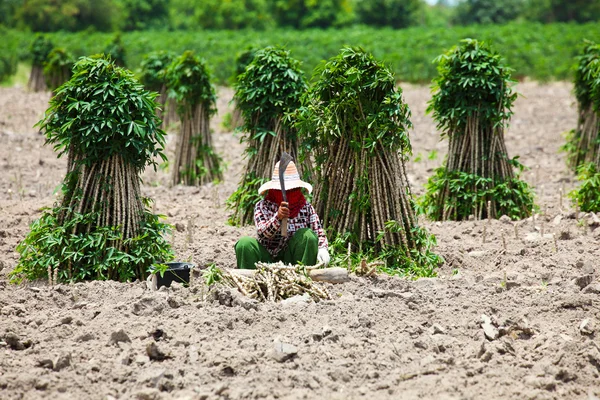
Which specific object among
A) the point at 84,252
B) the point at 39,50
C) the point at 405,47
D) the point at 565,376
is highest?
the point at 405,47

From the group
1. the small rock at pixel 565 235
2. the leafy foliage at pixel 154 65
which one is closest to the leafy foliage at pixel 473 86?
the small rock at pixel 565 235

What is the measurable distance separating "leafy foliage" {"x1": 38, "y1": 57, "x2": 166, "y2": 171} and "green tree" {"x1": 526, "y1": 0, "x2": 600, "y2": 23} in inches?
1609

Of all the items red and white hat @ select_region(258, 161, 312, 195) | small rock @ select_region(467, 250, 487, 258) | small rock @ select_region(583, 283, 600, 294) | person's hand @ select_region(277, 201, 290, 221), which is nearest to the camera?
small rock @ select_region(583, 283, 600, 294)

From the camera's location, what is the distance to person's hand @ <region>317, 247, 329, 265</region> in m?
5.53

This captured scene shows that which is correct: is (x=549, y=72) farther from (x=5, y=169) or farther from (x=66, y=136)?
(x=66, y=136)

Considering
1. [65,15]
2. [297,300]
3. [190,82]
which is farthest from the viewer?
[65,15]

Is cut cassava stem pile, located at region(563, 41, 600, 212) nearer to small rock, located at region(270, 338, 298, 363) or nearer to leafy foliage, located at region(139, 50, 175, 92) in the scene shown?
Answer: small rock, located at region(270, 338, 298, 363)

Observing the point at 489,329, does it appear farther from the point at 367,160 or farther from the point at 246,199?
the point at 246,199

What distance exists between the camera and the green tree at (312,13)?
45.5 meters

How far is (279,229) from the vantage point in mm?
5469

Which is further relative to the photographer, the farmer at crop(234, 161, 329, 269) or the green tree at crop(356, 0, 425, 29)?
the green tree at crop(356, 0, 425, 29)

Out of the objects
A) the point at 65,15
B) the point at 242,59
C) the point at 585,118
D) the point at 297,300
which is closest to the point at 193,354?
the point at 297,300

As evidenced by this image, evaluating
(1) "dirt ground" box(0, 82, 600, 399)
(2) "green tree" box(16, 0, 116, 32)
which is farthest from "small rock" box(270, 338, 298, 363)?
(2) "green tree" box(16, 0, 116, 32)

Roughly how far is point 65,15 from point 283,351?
40.1 m
